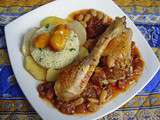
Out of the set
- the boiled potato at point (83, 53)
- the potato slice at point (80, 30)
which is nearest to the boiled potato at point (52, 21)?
the potato slice at point (80, 30)

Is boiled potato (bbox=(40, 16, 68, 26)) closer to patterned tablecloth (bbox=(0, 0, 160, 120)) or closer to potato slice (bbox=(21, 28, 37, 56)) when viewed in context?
potato slice (bbox=(21, 28, 37, 56))

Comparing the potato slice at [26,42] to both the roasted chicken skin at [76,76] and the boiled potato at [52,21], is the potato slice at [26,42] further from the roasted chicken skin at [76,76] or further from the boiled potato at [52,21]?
the roasted chicken skin at [76,76]

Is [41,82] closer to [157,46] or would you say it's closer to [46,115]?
[46,115]

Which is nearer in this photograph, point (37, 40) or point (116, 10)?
point (37, 40)

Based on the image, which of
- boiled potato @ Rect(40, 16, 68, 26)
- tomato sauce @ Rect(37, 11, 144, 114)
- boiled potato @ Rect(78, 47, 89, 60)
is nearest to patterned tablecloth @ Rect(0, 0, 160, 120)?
tomato sauce @ Rect(37, 11, 144, 114)

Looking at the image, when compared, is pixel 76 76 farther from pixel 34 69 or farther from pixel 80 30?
pixel 80 30

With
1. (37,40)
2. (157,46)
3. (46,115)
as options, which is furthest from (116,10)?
(46,115)
